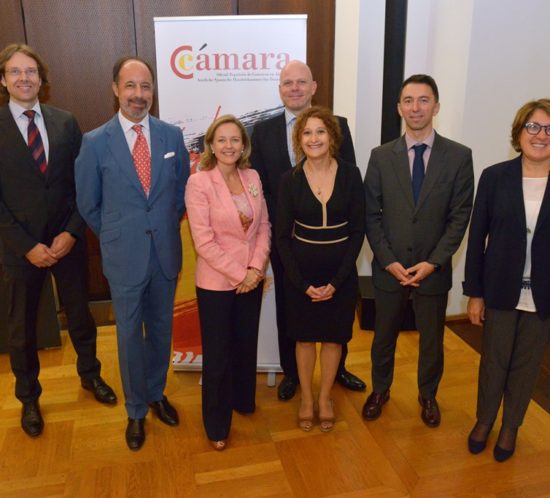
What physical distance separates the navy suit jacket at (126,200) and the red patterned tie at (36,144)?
32 centimetres

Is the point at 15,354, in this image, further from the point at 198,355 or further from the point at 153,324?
the point at 198,355

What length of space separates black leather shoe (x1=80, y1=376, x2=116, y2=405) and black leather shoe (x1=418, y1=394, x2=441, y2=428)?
5.66 feet

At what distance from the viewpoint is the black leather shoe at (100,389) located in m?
2.91

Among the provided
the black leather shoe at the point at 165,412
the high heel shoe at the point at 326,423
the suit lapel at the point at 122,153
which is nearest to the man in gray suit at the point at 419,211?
the high heel shoe at the point at 326,423

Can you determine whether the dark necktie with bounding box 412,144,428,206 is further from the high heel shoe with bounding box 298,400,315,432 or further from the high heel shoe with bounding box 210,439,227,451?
the high heel shoe with bounding box 210,439,227,451

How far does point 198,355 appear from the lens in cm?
325

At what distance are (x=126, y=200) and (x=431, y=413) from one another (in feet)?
6.17

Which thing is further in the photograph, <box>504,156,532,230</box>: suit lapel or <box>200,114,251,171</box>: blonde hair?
<box>200,114,251,171</box>: blonde hair

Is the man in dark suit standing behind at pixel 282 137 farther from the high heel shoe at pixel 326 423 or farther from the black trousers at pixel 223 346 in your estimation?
the high heel shoe at pixel 326 423

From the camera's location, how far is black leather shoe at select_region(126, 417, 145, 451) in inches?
99.0

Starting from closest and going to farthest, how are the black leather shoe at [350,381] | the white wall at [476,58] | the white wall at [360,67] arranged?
the black leather shoe at [350,381], the white wall at [476,58], the white wall at [360,67]

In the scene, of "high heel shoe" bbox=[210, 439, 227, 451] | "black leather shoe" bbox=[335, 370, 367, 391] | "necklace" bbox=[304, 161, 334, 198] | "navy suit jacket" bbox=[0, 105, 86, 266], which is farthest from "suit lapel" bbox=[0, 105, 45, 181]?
"black leather shoe" bbox=[335, 370, 367, 391]

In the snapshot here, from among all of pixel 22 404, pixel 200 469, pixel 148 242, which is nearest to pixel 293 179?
pixel 148 242

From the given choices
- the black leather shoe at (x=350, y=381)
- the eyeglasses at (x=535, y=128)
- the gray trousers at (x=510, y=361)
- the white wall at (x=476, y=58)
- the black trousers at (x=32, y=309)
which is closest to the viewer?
the eyeglasses at (x=535, y=128)
